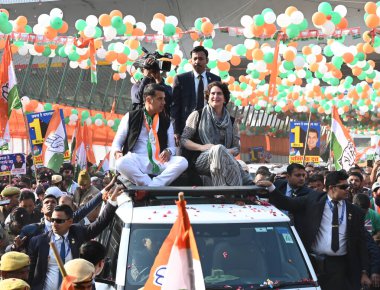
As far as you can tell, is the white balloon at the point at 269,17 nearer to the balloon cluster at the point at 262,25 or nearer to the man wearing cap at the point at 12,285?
the balloon cluster at the point at 262,25

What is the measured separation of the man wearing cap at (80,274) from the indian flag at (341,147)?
43.8 ft

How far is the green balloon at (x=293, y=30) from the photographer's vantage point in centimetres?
1853

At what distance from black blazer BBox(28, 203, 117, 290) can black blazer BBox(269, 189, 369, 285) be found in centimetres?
165

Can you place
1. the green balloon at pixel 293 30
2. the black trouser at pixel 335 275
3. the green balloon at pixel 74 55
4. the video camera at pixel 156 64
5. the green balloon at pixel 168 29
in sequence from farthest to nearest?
the green balloon at pixel 74 55 → the green balloon at pixel 168 29 → the green balloon at pixel 293 30 → the video camera at pixel 156 64 → the black trouser at pixel 335 275

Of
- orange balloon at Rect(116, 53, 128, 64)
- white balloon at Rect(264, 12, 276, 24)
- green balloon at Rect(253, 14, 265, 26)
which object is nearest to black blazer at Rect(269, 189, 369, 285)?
white balloon at Rect(264, 12, 276, 24)

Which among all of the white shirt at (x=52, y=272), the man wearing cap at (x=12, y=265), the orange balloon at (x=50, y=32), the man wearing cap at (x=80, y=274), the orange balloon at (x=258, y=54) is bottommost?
the white shirt at (x=52, y=272)

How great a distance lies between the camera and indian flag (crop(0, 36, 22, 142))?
49.4 ft

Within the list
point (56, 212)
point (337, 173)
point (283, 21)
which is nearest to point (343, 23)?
point (283, 21)

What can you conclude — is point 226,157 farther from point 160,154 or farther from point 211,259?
point 211,259

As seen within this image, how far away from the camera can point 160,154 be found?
7.95 metres

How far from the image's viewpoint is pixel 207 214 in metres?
6.59

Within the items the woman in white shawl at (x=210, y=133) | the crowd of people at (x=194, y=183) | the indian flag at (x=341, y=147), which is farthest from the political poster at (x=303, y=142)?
the woman in white shawl at (x=210, y=133)

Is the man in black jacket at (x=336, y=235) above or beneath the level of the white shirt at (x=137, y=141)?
beneath

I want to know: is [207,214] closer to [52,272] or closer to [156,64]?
[52,272]
